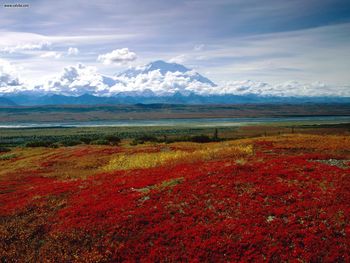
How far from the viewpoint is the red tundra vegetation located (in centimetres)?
1500

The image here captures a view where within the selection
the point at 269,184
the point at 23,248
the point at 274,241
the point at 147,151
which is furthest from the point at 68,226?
the point at 147,151

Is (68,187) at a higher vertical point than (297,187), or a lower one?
lower

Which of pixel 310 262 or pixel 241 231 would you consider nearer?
pixel 310 262

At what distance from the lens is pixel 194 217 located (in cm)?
1828

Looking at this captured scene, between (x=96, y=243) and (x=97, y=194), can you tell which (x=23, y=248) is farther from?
(x=97, y=194)

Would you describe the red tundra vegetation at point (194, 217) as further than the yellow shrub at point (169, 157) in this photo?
No

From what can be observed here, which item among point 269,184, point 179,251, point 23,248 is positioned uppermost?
point 269,184

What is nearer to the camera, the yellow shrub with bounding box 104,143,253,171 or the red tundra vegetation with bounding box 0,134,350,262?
the red tundra vegetation with bounding box 0,134,350,262

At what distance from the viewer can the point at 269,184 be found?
21703 mm

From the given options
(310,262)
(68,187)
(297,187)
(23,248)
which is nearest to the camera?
(310,262)

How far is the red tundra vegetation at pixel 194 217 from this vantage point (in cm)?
1500

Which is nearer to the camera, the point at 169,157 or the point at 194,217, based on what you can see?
the point at 194,217

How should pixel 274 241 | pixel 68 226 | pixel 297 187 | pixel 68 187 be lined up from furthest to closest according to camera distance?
pixel 68 187, pixel 297 187, pixel 68 226, pixel 274 241

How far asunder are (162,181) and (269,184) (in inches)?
348
